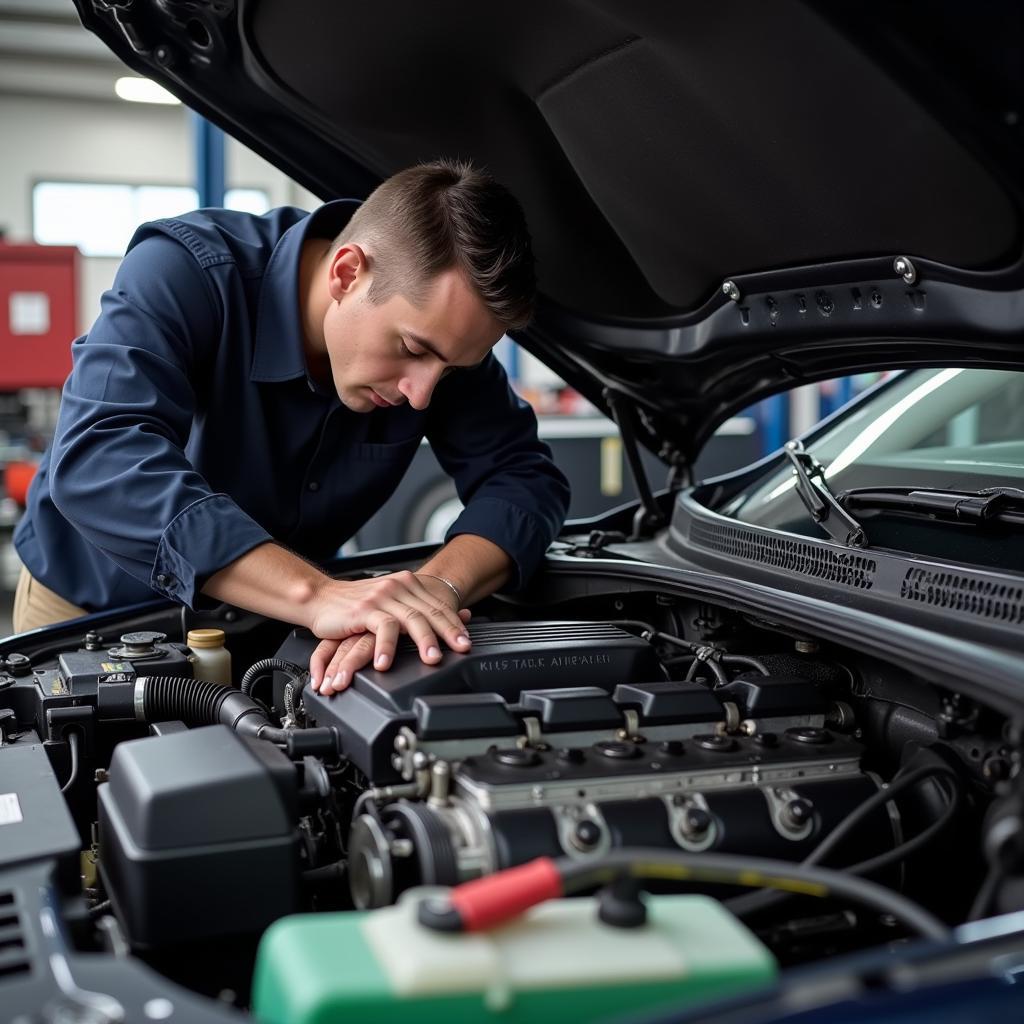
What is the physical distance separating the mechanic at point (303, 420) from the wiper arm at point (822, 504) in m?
0.42

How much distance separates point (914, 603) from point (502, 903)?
691 millimetres

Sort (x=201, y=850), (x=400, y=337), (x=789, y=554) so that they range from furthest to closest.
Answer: (x=400, y=337), (x=789, y=554), (x=201, y=850)

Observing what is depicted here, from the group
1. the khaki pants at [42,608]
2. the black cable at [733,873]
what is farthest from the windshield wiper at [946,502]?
the khaki pants at [42,608]

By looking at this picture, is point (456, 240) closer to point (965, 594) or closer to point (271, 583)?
point (271, 583)

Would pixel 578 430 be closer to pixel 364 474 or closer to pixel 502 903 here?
pixel 364 474

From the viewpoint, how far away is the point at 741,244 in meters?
1.64

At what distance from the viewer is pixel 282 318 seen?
1.83m

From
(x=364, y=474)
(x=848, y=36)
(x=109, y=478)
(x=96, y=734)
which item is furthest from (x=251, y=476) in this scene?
(x=848, y=36)

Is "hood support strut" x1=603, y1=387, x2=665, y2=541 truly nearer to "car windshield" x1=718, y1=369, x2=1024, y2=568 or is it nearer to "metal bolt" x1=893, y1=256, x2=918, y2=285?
"car windshield" x1=718, y1=369, x2=1024, y2=568

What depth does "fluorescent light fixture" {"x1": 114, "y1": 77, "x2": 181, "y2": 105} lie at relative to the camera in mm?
10578

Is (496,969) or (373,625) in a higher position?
(373,625)

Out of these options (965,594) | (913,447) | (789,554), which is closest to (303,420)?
(789,554)

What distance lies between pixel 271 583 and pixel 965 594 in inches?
32.2

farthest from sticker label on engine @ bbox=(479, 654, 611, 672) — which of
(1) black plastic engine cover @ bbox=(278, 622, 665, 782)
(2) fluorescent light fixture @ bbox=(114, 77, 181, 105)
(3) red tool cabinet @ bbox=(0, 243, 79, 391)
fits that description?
(2) fluorescent light fixture @ bbox=(114, 77, 181, 105)
